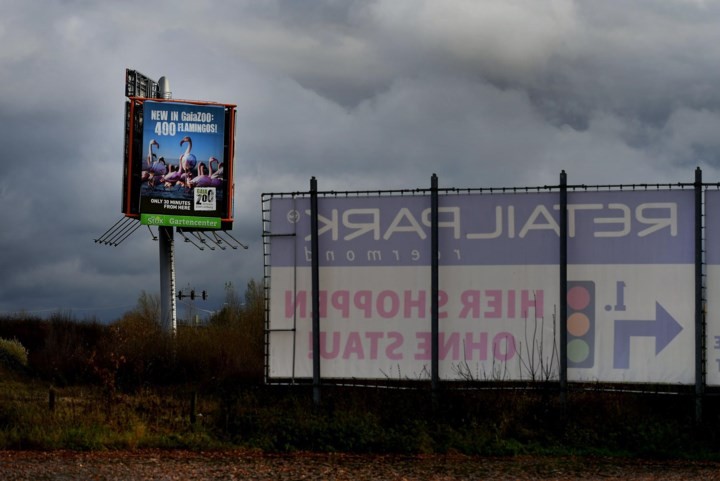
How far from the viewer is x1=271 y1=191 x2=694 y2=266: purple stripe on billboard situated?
16000 mm

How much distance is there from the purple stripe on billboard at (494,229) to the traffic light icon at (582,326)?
50 centimetres

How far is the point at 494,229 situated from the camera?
53.6ft

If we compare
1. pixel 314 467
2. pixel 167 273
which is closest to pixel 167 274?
pixel 167 273

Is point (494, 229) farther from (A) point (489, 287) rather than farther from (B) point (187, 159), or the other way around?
(B) point (187, 159)

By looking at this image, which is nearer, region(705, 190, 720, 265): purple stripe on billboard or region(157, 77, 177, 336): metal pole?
region(705, 190, 720, 265): purple stripe on billboard

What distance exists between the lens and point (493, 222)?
53.6 ft

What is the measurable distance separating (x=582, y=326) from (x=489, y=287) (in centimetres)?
176

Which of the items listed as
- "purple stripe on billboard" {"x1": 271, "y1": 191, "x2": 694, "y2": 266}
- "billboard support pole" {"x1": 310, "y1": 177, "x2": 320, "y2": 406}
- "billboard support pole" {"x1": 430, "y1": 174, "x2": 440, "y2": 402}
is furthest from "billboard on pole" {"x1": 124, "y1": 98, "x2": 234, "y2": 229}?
"billboard support pole" {"x1": 430, "y1": 174, "x2": 440, "y2": 402}

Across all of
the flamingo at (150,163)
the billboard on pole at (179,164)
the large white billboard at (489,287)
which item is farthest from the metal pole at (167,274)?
the large white billboard at (489,287)

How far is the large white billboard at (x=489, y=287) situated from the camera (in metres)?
16.0

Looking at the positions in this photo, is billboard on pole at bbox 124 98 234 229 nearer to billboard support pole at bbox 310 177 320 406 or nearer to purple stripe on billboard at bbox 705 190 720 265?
billboard support pole at bbox 310 177 320 406

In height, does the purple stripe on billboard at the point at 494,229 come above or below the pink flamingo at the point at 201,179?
below

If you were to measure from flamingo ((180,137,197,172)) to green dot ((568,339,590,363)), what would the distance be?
17.2 m

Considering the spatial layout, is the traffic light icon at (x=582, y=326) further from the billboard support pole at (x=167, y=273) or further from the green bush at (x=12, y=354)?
the billboard support pole at (x=167, y=273)
